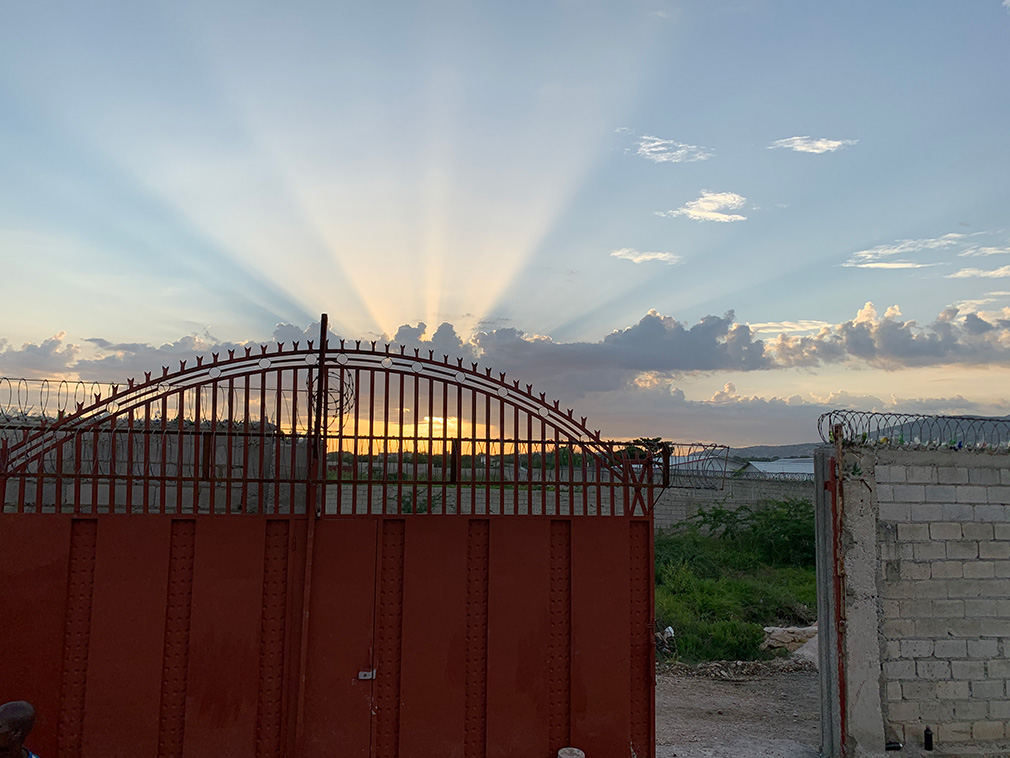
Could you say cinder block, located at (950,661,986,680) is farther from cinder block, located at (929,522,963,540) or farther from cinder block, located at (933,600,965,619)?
cinder block, located at (929,522,963,540)

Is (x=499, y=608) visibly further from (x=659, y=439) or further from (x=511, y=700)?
(x=659, y=439)

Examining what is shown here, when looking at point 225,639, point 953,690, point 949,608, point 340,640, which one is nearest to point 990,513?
point 949,608

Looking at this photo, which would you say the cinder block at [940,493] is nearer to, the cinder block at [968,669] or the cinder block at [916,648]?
the cinder block at [916,648]

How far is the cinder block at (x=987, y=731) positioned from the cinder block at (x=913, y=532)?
181 centimetres

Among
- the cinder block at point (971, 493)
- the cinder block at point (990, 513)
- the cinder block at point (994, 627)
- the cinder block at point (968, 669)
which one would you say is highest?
the cinder block at point (971, 493)

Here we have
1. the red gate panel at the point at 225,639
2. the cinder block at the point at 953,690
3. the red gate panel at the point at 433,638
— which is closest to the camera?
the red gate panel at the point at 225,639

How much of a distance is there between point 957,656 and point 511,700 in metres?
4.42

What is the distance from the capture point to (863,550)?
22.2 feet

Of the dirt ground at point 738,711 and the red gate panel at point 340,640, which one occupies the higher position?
the red gate panel at point 340,640

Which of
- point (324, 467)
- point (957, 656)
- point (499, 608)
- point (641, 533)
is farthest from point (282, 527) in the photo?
point (957, 656)

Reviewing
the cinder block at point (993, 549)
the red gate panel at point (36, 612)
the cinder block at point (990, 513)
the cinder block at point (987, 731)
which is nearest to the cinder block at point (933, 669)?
the cinder block at point (987, 731)

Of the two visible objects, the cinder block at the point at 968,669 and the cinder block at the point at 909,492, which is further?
the cinder block at the point at 909,492

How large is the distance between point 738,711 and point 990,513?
3.55m

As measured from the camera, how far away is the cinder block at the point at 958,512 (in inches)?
276
